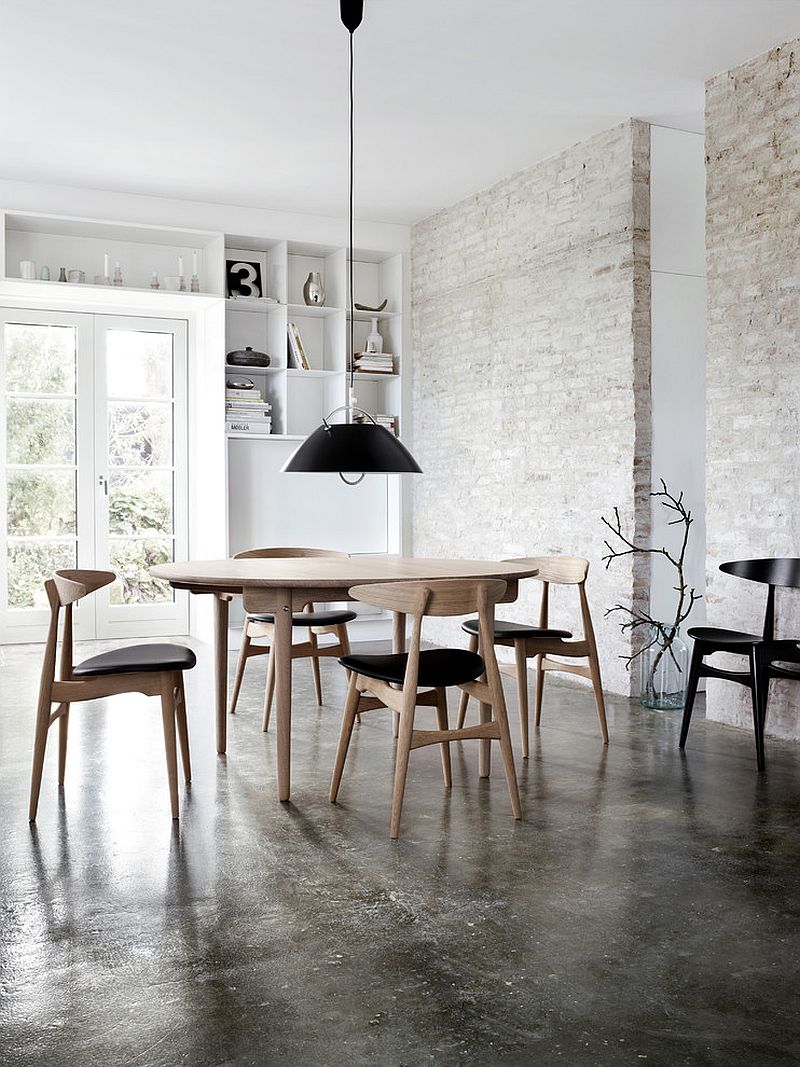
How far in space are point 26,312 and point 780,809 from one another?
610 cm

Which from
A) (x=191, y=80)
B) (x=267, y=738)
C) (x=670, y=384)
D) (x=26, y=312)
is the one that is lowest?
(x=267, y=738)

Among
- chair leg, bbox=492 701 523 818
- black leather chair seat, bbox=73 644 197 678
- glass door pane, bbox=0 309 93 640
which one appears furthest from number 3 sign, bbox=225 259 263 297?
chair leg, bbox=492 701 523 818

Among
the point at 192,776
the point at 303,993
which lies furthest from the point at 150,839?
the point at 303,993

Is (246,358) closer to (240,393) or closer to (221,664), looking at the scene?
(240,393)

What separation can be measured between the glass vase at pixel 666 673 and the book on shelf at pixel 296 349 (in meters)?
3.37

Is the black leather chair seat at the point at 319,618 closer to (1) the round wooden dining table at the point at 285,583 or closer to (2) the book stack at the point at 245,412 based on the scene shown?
(1) the round wooden dining table at the point at 285,583

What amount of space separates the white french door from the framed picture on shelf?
61cm

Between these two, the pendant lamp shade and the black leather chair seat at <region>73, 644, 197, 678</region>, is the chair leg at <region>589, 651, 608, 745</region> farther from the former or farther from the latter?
the black leather chair seat at <region>73, 644, 197, 678</region>

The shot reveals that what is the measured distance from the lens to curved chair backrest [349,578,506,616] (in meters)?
3.43

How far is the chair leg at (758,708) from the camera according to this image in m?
4.25

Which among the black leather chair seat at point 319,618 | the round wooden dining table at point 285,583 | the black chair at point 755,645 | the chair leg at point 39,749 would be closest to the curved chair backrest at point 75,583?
the round wooden dining table at point 285,583

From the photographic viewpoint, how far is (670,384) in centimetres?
579

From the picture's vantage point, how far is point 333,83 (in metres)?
5.22

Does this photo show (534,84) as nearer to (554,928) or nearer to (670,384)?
(670,384)
